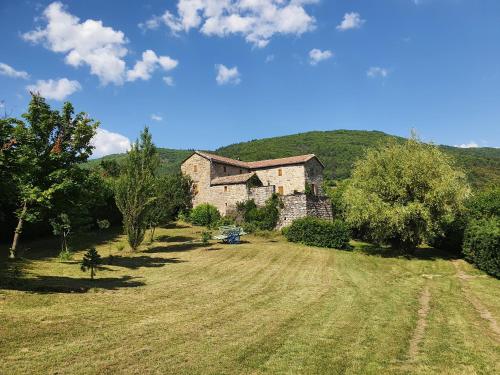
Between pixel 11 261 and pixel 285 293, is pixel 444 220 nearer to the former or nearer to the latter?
pixel 285 293

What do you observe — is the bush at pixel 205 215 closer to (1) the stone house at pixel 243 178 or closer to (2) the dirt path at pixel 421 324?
(1) the stone house at pixel 243 178

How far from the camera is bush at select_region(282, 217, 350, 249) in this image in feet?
101

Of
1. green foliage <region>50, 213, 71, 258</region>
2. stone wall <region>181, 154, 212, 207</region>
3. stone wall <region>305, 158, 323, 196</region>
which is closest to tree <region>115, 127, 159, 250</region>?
green foliage <region>50, 213, 71, 258</region>

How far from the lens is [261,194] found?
1583 inches

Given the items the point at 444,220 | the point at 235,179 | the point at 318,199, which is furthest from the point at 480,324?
the point at 235,179

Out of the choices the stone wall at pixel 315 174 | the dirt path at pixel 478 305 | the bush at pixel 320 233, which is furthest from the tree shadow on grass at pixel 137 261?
the stone wall at pixel 315 174

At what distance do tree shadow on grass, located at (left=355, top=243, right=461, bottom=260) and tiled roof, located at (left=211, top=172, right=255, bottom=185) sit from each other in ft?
47.5

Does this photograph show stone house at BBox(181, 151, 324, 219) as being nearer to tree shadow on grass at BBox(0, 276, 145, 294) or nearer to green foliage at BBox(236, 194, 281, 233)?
green foliage at BBox(236, 194, 281, 233)

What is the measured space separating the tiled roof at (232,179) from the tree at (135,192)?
16.3m

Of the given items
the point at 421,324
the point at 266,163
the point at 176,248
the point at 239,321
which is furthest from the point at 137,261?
the point at 266,163

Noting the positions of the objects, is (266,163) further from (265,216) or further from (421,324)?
(421,324)

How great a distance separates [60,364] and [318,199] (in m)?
34.0

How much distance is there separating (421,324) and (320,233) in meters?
19.9

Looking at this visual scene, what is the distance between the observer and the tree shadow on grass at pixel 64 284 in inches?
467
